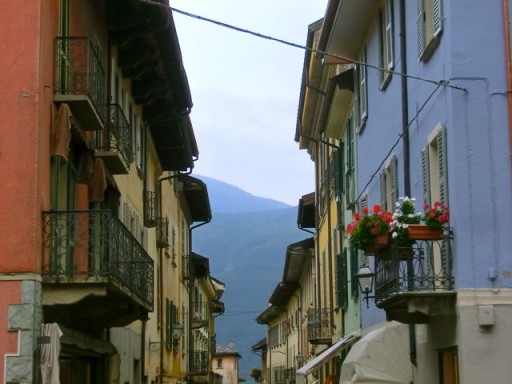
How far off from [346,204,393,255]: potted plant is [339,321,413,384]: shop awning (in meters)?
2.49

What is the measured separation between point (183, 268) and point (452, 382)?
87.2ft

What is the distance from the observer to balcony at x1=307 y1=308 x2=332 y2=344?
33594 millimetres

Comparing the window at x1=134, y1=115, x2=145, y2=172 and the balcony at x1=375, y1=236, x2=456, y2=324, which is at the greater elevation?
the window at x1=134, y1=115, x2=145, y2=172

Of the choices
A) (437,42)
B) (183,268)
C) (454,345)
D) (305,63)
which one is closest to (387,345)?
(454,345)

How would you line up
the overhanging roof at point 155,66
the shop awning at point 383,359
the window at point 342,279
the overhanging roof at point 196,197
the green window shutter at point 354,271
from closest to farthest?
the shop awning at point 383,359, the overhanging roof at point 155,66, the green window shutter at point 354,271, the window at point 342,279, the overhanging roof at point 196,197

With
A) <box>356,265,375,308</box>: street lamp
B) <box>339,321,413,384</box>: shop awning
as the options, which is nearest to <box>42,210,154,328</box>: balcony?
<box>339,321,413,384</box>: shop awning

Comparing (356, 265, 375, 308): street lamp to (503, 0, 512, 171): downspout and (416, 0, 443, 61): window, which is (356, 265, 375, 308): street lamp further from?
(503, 0, 512, 171): downspout

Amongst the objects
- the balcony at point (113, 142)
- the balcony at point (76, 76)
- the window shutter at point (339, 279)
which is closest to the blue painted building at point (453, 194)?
the balcony at point (76, 76)

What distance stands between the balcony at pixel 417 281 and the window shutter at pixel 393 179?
9.41 ft

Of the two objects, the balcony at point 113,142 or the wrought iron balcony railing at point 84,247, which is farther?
the balcony at point 113,142

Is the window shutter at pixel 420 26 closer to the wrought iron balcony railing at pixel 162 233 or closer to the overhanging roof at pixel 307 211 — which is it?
the wrought iron balcony railing at pixel 162 233

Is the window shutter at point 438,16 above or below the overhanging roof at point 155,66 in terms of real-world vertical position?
below

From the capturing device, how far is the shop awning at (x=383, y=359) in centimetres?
1731

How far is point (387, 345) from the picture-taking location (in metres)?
17.8
